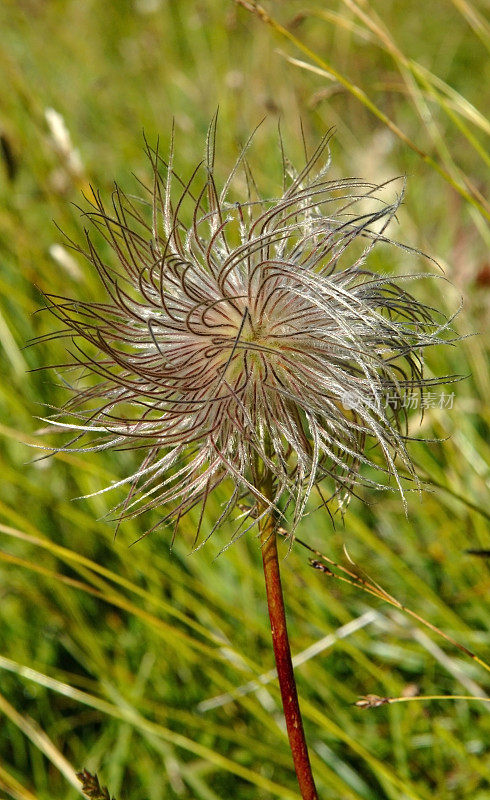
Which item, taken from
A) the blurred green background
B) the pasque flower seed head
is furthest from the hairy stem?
the blurred green background

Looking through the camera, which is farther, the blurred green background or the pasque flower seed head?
the blurred green background

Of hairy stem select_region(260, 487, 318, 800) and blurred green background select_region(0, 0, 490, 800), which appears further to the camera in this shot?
blurred green background select_region(0, 0, 490, 800)

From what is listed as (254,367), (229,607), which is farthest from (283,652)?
(229,607)

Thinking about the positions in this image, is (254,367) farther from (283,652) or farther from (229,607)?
(229,607)

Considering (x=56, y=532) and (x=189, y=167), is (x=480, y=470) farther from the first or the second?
(x=189, y=167)

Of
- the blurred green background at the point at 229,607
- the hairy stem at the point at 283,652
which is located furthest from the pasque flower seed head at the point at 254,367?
the blurred green background at the point at 229,607

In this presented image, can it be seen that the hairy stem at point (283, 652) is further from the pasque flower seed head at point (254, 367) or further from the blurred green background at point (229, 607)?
the blurred green background at point (229, 607)

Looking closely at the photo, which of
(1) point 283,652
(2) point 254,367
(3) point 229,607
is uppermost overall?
(2) point 254,367

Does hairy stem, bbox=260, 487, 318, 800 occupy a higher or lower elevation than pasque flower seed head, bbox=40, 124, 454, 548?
lower

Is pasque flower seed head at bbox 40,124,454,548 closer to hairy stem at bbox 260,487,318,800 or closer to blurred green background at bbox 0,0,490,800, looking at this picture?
hairy stem at bbox 260,487,318,800
